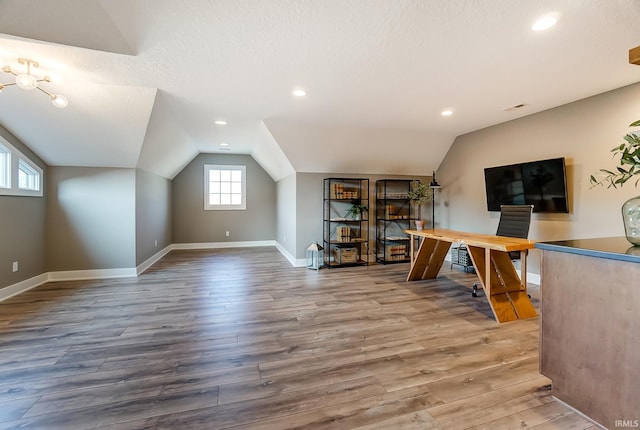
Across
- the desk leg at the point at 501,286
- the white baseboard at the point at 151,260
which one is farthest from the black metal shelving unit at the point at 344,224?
the white baseboard at the point at 151,260

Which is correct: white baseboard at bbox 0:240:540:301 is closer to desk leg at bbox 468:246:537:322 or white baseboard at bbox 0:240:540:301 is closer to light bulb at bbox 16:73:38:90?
desk leg at bbox 468:246:537:322

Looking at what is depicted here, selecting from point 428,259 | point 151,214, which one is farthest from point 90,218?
point 428,259

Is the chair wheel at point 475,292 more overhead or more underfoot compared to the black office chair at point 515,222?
more underfoot

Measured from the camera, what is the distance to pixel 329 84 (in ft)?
9.47

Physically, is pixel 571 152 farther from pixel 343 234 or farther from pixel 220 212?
pixel 220 212

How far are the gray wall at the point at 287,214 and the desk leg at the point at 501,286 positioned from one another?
318 centimetres

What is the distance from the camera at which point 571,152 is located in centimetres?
356

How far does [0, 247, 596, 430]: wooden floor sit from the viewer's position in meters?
1.53

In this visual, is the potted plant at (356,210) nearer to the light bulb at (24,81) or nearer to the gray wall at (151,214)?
the gray wall at (151,214)

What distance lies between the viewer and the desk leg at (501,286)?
2854 millimetres

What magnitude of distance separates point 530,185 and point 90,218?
21.4 ft

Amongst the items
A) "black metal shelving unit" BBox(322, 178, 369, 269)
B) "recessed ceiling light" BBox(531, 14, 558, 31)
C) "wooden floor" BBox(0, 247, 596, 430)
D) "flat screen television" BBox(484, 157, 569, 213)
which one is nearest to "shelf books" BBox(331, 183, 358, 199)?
"black metal shelving unit" BBox(322, 178, 369, 269)

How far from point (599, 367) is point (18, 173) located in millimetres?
5917

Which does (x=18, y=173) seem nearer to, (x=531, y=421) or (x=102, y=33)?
(x=102, y=33)
